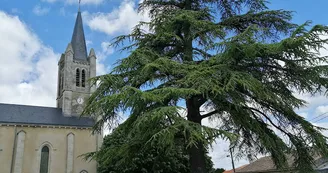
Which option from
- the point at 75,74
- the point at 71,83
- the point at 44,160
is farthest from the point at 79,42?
the point at 44,160

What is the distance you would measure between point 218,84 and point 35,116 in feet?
78.2

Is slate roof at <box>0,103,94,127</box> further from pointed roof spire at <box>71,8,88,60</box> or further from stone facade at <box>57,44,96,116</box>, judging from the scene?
pointed roof spire at <box>71,8,88,60</box>

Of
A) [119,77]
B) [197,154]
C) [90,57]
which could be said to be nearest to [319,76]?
[197,154]

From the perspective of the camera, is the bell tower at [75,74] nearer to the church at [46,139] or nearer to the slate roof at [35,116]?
the church at [46,139]

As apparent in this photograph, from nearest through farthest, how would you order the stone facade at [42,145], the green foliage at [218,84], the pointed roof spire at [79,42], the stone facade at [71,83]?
1. the green foliage at [218,84]
2. the stone facade at [42,145]
3. the stone facade at [71,83]
4. the pointed roof spire at [79,42]

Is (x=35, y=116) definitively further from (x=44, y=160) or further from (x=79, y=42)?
(x=79, y=42)

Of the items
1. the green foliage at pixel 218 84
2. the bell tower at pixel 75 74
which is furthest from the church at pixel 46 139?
the green foliage at pixel 218 84

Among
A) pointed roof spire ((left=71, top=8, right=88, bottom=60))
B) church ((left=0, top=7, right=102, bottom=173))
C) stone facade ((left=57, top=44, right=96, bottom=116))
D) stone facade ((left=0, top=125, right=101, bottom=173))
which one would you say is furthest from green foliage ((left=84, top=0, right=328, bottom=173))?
pointed roof spire ((left=71, top=8, right=88, bottom=60))

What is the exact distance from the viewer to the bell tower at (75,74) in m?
30.0

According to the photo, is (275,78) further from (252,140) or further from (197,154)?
(197,154)

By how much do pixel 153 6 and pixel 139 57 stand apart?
3296 millimetres

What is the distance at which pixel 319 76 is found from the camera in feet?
24.3

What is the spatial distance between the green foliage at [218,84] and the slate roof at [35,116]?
1957 cm

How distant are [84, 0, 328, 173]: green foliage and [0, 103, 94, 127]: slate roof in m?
19.6
